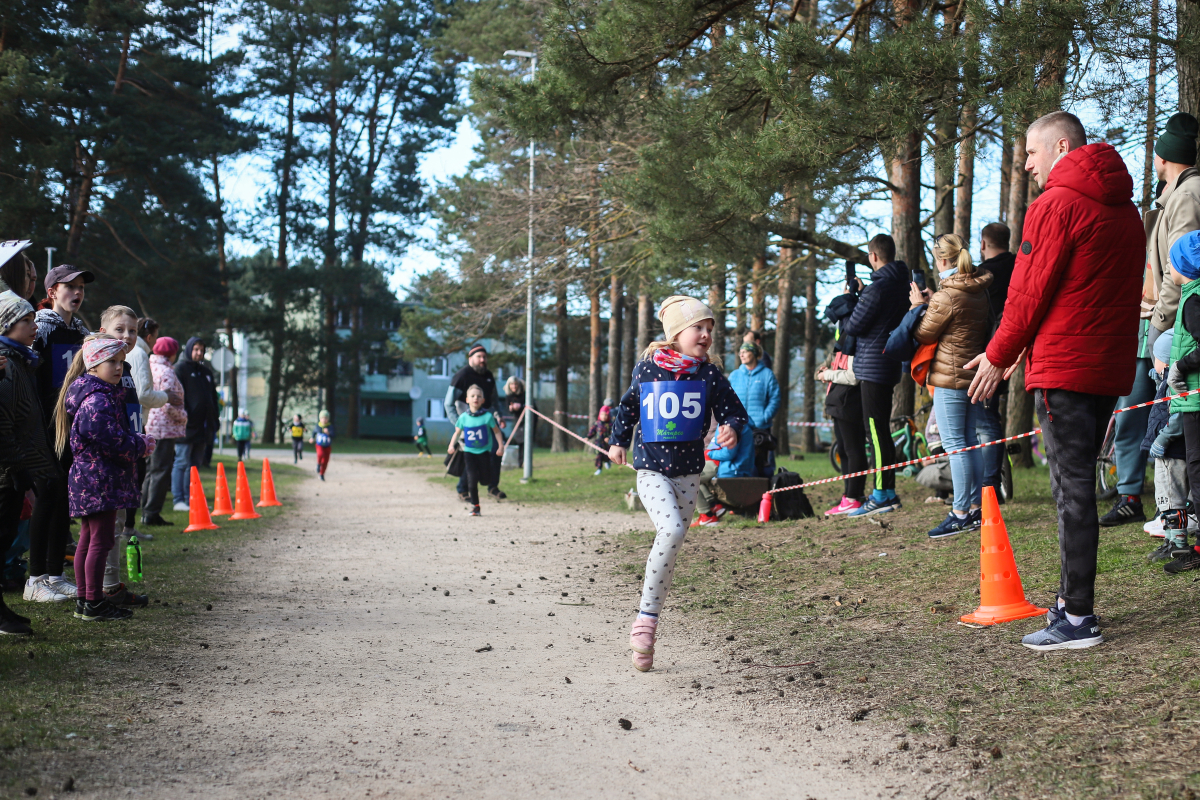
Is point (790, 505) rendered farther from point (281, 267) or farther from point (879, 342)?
point (281, 267)

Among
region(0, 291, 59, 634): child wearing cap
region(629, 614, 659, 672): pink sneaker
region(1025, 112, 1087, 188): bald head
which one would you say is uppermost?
region(1025, 112, 1087, 188): bald head

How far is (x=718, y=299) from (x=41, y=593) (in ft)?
53.4

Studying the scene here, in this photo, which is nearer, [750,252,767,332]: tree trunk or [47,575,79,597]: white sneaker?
[47,575,79,597]: white sneaker

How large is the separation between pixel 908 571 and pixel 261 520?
8708mm

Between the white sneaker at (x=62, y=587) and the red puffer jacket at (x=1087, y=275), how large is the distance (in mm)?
5801

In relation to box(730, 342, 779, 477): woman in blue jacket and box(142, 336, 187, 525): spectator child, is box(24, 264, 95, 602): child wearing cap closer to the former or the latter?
→ box(142, 336, 187, 525): spectator child

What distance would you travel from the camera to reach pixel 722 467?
38.7 ft

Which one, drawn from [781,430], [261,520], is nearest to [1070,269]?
[261,520]

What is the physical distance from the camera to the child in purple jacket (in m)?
6.22

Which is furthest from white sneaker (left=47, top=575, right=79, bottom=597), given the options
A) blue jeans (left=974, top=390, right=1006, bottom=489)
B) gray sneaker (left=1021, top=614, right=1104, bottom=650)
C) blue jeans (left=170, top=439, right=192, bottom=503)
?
blue jeans (left=974, top=390, right=1006, bottom=489)

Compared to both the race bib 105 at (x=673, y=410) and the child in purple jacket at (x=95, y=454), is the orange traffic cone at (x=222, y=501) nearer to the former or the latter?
the child in purple jacket at (x=95, y=454)

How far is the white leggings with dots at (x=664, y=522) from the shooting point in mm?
5586

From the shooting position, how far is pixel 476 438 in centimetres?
1378

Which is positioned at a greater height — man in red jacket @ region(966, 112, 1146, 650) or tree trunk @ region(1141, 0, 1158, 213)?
tree trunk @ region(1141, 0, 1158, 213)
